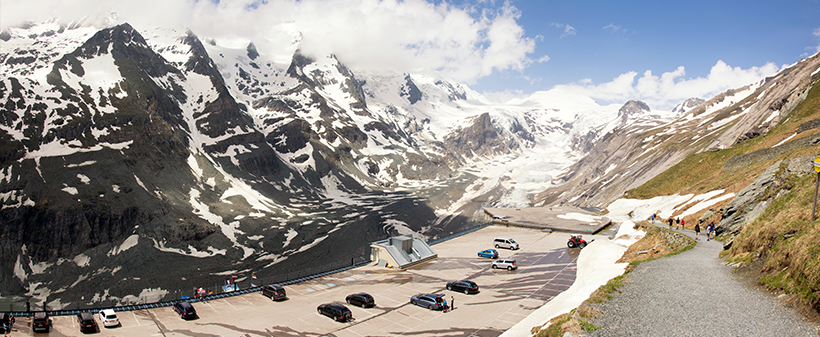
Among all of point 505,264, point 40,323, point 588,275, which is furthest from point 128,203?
point 588,275

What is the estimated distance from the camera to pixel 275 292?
127 feet

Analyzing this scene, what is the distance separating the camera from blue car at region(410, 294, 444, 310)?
34438 mm

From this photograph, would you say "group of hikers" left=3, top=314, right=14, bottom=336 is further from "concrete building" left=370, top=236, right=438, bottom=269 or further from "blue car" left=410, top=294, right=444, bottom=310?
"concrete building" left=370, top=236, right=438, bottom=269

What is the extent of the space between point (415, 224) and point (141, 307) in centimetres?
13896

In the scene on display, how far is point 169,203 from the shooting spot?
131875mm

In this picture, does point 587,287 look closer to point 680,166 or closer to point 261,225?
point 680,166

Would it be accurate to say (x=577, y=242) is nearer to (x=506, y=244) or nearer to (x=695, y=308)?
(x=506, y=244)

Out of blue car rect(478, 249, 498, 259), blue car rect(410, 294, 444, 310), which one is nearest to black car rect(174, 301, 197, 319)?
blue car rect(410, 294, 444, 310)

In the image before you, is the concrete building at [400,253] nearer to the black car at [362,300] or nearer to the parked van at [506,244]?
the parked van at [506,244]

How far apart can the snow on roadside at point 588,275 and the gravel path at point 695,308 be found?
3.92 m

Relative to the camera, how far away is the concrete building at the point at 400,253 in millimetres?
50219

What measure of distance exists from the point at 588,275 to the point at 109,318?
4160 cm

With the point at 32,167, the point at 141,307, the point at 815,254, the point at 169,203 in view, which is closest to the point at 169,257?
the point at 169,203

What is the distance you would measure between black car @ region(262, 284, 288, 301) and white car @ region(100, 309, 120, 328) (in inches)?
469
